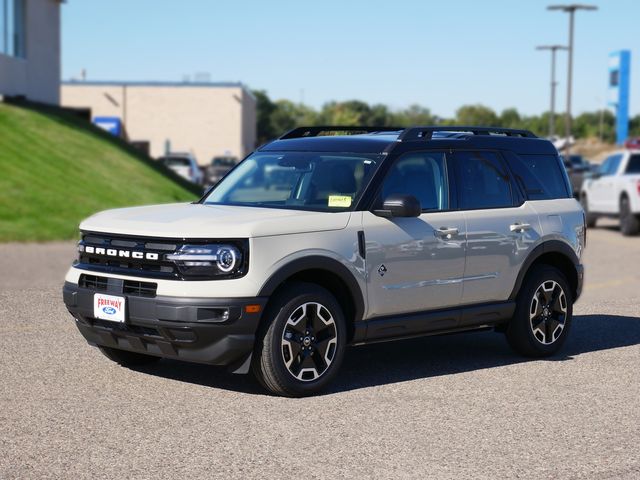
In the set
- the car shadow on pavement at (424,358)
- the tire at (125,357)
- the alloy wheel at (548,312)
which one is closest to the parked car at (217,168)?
the car shadow on pavement at (424,358)

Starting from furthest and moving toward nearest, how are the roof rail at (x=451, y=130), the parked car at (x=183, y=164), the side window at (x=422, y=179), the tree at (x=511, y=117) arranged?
the tree at (x=511, y=117) → the parked car at (x=183, y=164) → the roof rail at (x=451, y=130) → the side window at (x=422, y=179)

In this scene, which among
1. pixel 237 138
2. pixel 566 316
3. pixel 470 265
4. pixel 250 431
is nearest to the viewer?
pixel 250 431

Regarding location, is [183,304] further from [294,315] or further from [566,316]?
[566,316]

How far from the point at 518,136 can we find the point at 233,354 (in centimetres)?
372

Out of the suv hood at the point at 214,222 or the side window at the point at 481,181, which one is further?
the side window at the point at 481,181

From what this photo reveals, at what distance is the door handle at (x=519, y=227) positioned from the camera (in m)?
9.11

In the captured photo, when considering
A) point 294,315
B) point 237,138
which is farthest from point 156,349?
point 237,138

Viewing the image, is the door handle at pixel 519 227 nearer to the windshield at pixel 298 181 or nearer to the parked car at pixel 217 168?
the windshield at pixel 298 181

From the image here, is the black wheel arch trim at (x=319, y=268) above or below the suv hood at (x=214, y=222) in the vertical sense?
below

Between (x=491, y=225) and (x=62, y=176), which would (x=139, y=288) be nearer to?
(x=491, y=225)

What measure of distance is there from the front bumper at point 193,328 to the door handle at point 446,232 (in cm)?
170

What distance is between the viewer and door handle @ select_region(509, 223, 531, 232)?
9.11m

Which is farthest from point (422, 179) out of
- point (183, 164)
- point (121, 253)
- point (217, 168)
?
point (217, 168)

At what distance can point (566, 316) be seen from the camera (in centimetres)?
961
